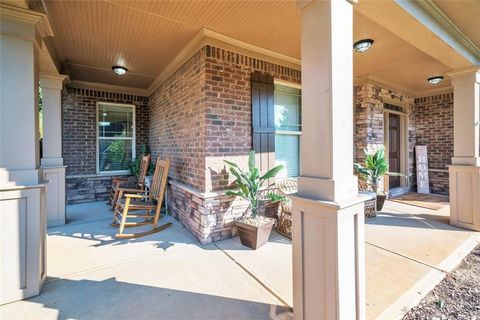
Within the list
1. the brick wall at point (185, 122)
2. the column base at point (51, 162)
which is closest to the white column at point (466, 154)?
the brick wall at point (185, 122)

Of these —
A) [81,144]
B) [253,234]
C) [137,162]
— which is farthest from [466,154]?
[81,144]

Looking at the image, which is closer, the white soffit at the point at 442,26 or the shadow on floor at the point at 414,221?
the white soffit at the point at 442,26

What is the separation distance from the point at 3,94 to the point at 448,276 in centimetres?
437

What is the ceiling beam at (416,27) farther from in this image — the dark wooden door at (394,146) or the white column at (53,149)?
the white column at (53,149)

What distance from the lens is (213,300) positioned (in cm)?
189

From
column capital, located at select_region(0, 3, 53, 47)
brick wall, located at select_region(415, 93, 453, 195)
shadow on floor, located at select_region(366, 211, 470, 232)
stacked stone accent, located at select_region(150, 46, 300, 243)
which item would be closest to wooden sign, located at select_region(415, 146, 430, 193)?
brick wall, located at select_region(415, 93, 453, 195)

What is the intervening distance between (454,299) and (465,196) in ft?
8.22

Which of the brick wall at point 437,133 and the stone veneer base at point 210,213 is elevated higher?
the brick wall at point 437,133

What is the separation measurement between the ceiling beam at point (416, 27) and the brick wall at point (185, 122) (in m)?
2.03

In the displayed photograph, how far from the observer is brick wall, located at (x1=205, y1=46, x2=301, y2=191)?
121 inches

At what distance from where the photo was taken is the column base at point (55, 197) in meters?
3.72

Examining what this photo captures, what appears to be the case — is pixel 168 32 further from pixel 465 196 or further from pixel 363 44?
pixel 465 196

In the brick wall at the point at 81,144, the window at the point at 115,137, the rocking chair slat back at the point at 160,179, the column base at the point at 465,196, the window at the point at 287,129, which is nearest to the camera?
the column base at the point at 465,196

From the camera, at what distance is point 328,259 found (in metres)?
1.34
